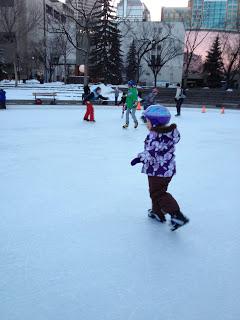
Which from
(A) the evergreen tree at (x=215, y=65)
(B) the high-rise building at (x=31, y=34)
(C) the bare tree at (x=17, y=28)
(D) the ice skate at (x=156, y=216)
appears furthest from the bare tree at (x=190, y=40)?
(D) the ice skate at (x=156, y=216)

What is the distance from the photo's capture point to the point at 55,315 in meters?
2.00

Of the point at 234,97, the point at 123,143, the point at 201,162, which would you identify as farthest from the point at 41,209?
the point at 234,97

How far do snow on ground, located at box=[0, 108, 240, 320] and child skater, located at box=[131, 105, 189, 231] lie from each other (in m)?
0.27

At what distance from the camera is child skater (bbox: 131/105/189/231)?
305 centimetres

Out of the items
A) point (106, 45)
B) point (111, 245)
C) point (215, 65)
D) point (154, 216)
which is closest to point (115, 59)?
point (106, 45)

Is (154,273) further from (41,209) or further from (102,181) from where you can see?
(102,181)

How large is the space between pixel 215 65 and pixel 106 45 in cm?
1977

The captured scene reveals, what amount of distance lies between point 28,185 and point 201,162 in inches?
134

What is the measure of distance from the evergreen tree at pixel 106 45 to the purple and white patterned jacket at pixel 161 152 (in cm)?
3528

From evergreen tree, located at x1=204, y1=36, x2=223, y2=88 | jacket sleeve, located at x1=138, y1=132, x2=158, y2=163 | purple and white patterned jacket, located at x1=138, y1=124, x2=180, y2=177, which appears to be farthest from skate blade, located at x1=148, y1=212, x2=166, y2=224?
evergreen tree, located at x1=204, y1=36, x2=223, y2=88

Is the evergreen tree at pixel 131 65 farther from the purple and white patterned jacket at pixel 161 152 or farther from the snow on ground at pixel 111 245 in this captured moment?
the purple and white patterned jacket at pixel 161 152

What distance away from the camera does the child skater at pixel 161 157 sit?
3.05 metres

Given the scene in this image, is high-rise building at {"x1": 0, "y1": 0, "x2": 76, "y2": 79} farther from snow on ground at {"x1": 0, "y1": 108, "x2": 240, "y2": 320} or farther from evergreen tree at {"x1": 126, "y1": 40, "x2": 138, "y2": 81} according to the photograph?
snow on ground at {"x1": 0, "y1": 108, "x2": 240, "y2": 320}

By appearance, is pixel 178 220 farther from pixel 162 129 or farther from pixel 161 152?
pixel 162 129
